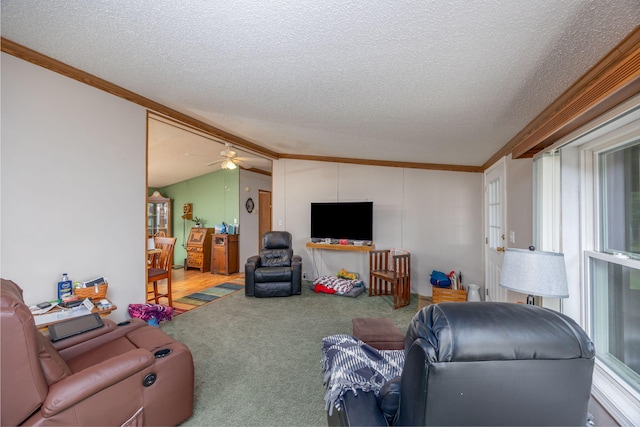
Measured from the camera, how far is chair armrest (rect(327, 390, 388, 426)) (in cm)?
101

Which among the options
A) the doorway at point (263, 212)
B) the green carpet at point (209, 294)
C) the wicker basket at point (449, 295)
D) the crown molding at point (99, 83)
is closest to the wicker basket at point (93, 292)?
the green carpet at point (209, 294)

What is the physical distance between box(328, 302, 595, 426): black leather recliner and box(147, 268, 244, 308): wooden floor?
4373 millimetres

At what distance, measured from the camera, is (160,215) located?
7188mm

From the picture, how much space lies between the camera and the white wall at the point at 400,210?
14.6 feet

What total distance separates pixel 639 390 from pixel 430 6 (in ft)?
6.82

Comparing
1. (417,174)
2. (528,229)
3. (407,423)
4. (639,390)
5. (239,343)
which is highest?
(417,174)

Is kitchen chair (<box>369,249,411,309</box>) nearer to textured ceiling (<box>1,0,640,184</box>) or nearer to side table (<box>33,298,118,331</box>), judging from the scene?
textured ceiling (<box>1,0,640,184</box>)

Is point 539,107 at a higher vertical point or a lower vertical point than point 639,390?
higher

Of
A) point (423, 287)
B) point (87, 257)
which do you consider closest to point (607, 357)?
point (423, 287)

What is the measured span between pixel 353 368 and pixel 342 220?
3453 millimetres

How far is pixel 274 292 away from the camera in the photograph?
4242 mm

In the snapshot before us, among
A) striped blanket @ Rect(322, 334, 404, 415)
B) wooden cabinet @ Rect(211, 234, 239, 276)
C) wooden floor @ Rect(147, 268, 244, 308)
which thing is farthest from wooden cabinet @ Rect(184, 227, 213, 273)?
striped blanket @ Rect(322, 334, 404, 415)

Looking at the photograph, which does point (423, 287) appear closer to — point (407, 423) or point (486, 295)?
point (486, 295)

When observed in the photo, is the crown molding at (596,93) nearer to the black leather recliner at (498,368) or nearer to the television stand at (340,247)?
the black leather recliner at (498,368)
